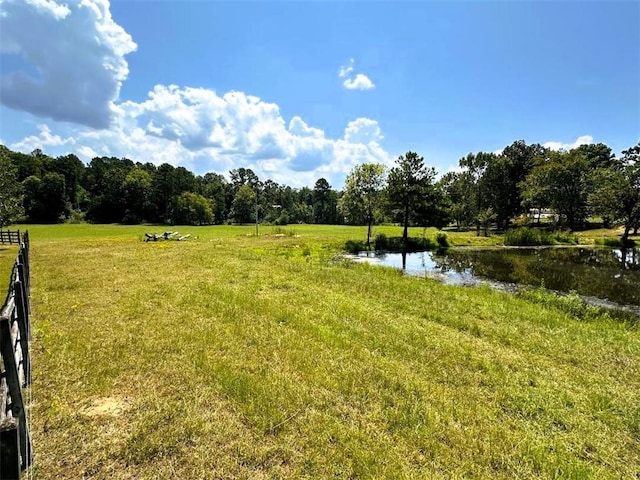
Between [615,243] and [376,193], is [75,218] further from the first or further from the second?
[615,243]

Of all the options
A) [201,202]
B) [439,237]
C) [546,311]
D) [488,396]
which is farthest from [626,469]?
[201,202]

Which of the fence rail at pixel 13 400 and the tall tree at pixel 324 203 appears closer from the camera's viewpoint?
the fence rail at pixel 13 400

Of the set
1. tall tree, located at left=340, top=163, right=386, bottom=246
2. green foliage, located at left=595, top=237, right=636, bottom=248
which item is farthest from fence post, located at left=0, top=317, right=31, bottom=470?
green foliage, located at left=595, top=237, right=636, bottom=248

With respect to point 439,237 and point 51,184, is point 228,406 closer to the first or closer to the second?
point 439,237

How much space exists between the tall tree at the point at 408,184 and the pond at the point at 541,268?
598 cm

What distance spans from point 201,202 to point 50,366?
77142 millimetres

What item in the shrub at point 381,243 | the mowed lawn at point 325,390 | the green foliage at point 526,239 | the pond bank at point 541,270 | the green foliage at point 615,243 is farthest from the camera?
the green foliage at point 615,243

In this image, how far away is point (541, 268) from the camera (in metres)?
20.8

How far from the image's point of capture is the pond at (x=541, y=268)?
16.2 metres

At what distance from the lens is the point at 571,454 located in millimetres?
4129

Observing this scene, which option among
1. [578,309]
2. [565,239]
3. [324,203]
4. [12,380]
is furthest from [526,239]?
[324,203]

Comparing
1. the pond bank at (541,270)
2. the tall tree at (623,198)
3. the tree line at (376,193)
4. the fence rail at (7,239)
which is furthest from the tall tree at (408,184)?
the fence rail at (7,239)

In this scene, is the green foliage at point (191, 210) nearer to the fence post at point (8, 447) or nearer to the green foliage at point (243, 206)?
the green foliage at point (243, 206)

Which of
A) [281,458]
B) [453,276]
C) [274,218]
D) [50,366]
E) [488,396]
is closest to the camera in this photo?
[281,458]
